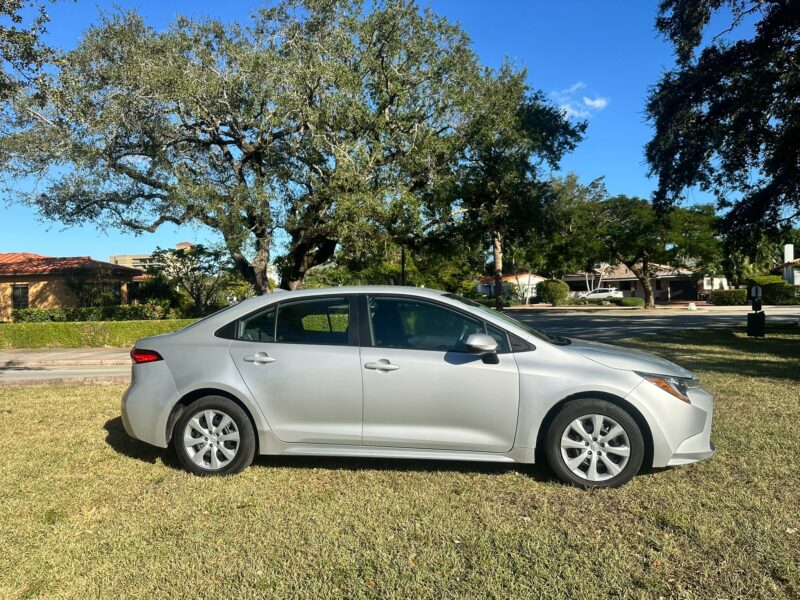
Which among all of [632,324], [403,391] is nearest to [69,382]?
[403,391]

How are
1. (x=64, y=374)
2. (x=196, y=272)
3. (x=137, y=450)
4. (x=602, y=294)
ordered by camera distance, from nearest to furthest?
1. (x=137, y=450)
2. (x=64, y=374)
3. (x=196, y=272)
4. (x=602, y=294)

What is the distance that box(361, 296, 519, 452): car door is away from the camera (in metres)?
4.27

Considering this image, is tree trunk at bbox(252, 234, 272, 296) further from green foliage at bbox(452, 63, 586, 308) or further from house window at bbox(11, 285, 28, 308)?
house window at bbox(11, 285, 28, 308)

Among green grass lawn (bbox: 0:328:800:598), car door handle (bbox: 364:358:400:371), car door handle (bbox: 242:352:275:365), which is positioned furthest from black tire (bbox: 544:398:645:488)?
car door handle (bbox: 242:352:275:365)

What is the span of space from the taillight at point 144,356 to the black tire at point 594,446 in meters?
3.27

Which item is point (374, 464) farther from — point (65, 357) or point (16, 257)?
point (16, 257)

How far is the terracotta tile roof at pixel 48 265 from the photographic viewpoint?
2775 centimetres

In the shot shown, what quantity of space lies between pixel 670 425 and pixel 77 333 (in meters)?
19.2

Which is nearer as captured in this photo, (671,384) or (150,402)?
(671,384)

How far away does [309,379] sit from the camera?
4484mm

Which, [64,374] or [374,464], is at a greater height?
[64,374]

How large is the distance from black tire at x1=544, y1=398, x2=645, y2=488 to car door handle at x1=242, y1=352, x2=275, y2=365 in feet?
7.42

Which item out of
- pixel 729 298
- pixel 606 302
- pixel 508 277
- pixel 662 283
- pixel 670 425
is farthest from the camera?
pixel 508 277

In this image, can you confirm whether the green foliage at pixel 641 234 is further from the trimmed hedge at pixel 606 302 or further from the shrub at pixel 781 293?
the trimmed hedge at pixel 606 302
